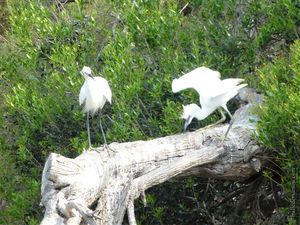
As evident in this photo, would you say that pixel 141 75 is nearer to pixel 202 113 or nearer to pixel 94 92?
pixel 94 92

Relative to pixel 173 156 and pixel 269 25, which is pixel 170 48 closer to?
pixel 269 25

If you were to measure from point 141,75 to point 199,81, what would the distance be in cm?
91

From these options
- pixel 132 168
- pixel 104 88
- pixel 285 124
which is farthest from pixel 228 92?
pixel 132 168

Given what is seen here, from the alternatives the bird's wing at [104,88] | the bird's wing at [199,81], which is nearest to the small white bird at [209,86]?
the bird's wing at [199,81]

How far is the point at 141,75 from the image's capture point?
6.85m

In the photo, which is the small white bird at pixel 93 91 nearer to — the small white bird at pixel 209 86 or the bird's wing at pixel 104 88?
the bird's wing at pixel 104 88

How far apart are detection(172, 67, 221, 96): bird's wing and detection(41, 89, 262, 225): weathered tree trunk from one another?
0.35 metres

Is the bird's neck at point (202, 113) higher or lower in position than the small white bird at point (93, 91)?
lower

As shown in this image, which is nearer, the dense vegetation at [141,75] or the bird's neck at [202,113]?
the bird's neck at [202,113]

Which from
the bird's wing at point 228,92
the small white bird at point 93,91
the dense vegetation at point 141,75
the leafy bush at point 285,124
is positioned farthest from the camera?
the dense vegetation at point 141,75

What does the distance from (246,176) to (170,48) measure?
150cm

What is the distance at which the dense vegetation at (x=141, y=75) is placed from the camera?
6.80 m

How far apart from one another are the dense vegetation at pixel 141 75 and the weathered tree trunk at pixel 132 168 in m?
0.32

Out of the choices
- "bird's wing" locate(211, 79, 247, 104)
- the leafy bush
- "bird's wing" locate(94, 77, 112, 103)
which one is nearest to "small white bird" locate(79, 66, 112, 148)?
"bird's wing" locate(94, 77, 112, 103)
